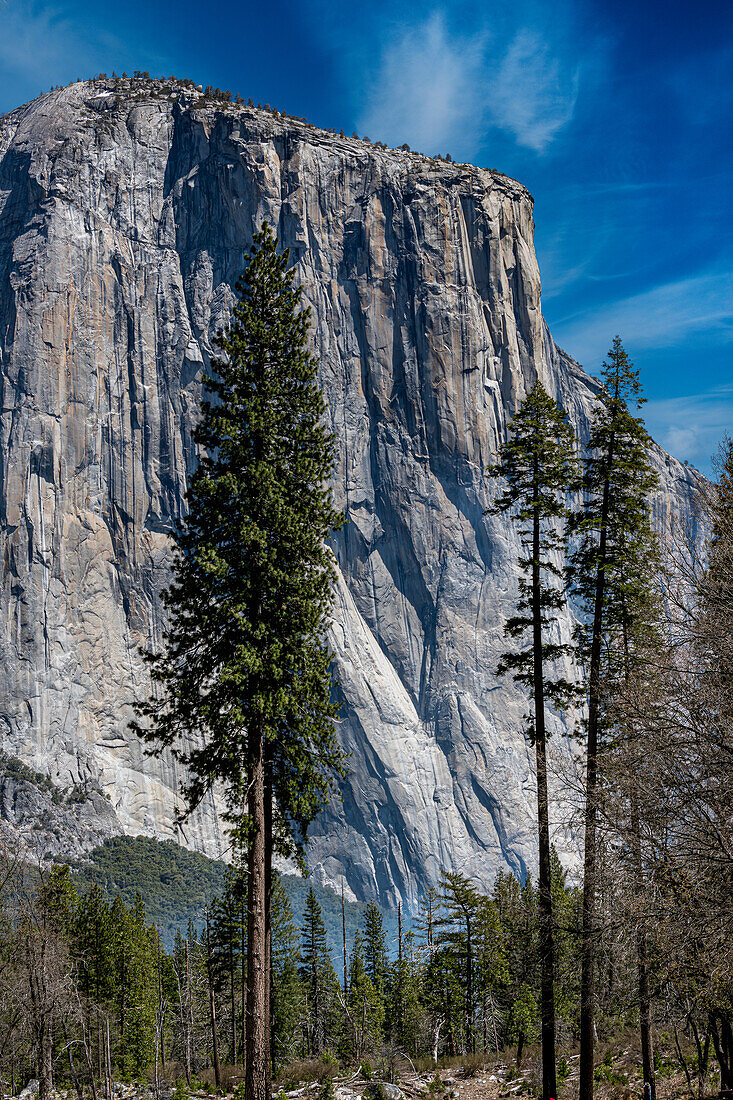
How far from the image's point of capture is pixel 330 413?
161000 mm

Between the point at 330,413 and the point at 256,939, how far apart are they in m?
151

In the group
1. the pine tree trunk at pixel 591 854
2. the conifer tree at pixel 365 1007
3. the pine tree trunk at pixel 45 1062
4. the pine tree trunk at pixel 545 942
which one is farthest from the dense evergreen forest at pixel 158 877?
the pine tree trunk at pixel 591 854

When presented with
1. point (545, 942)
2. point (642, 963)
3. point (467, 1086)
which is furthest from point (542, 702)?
point (467, 1086)

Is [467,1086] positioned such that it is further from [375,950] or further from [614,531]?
[375,950]

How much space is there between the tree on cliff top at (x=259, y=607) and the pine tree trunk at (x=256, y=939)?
0.03 meters

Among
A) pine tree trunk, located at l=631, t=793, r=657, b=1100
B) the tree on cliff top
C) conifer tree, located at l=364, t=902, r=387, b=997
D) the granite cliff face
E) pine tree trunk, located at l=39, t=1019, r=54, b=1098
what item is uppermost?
the granite cliff face

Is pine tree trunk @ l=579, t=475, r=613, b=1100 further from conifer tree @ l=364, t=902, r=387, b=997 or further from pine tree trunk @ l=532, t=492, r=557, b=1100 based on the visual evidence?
conifer tree @ l=364, t=902, r=387, b=997

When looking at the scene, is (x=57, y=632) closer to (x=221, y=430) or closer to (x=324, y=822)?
(x=324, y=822)

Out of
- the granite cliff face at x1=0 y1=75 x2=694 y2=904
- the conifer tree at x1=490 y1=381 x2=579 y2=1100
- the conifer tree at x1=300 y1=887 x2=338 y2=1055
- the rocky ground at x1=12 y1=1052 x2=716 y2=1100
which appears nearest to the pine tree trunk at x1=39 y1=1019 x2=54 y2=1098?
the rocky ground at x1=12 y1=1052 x2=716 y2=1100

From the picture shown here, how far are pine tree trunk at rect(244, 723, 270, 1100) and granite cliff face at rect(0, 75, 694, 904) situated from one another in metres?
134

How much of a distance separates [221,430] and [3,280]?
544 ft

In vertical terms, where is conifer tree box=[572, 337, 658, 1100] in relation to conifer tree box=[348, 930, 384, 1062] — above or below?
above

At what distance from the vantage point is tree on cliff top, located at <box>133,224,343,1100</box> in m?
13.8

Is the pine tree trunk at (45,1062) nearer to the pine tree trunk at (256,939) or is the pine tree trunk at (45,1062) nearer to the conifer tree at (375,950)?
the pine tree trunk at (256,939)
